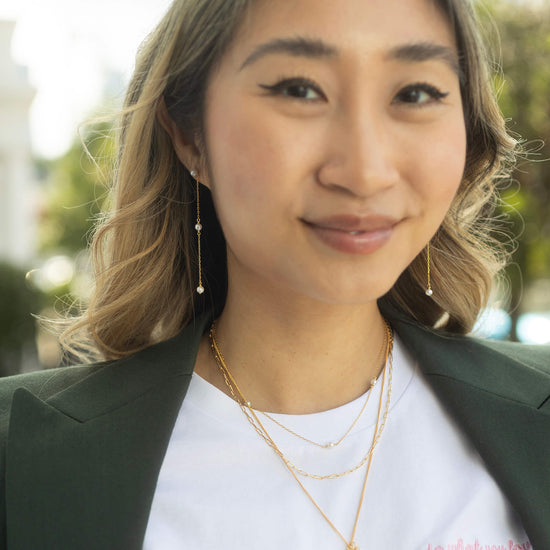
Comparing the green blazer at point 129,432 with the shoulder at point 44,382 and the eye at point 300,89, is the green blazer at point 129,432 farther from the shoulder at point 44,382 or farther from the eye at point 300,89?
the eye at point 300,89

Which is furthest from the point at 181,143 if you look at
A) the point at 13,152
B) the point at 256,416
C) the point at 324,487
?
the point at 13,152

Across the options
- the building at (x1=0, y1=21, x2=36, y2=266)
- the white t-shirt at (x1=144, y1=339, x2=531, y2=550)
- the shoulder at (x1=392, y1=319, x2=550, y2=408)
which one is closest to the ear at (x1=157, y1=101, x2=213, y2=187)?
the white t-shirt at (x1=144, y1=339, x2=531, y2=550)

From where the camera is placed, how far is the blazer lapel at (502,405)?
1809 mm

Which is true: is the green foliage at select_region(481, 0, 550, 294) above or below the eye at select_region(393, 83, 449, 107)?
below

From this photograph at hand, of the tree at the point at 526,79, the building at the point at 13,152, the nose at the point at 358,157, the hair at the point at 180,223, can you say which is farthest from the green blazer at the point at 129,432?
the building at the point at 13,152

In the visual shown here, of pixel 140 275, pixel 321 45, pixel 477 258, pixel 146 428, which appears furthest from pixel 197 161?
pixel 477 258

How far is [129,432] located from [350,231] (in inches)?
27.1

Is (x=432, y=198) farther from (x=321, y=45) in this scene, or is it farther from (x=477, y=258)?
(x=477, y=258)

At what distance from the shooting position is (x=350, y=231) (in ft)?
5.51

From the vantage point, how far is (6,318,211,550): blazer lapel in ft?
5.53

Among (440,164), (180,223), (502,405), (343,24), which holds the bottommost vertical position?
(502,405)

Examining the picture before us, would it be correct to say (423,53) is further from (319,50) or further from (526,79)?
(526,79)

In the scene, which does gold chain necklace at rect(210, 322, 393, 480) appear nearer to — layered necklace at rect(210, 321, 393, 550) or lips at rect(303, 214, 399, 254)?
layered necklace at rect(210, 321, 393, 550)

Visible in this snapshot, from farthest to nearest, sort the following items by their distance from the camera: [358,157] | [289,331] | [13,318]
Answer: [13,318] < [289,331] < [358,157]
